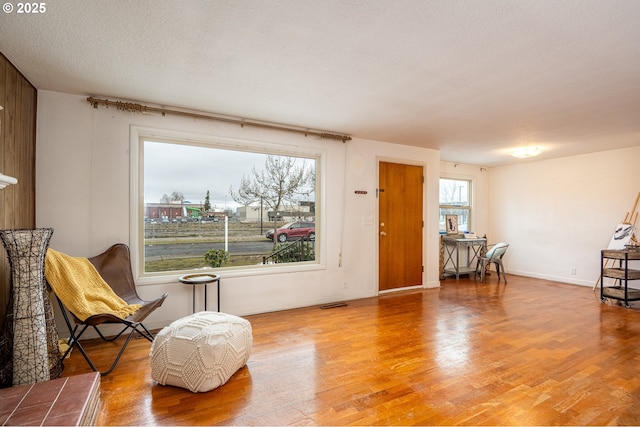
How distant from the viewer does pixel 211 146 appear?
3.67m

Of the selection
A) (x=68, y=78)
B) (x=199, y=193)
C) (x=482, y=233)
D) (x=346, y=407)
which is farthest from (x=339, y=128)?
(x=482, y=233)

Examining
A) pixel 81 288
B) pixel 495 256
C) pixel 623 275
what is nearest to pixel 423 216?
pixel 495 256

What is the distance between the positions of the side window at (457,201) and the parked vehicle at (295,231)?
325 cm

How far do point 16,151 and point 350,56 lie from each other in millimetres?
2661

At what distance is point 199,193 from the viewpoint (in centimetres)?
369

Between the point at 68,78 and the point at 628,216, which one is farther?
the point at 628,216

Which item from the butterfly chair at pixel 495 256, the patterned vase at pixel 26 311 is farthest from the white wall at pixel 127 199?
the butterfly chair at pixel 495 256

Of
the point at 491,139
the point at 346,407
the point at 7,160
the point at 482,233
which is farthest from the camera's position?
the point at 482,233

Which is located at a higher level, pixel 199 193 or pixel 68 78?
pixel 68 78

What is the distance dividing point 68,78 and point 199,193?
1556 millimetres

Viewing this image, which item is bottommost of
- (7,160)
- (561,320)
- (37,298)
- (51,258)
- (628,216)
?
(561,320)

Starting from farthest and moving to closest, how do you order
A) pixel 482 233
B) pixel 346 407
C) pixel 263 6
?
pixel 482 233, pixel 346 407, pixel 263 6

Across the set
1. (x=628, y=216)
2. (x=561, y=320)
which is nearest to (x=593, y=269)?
(x=628, y=216)

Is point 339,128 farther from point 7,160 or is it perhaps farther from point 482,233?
point 482,233
